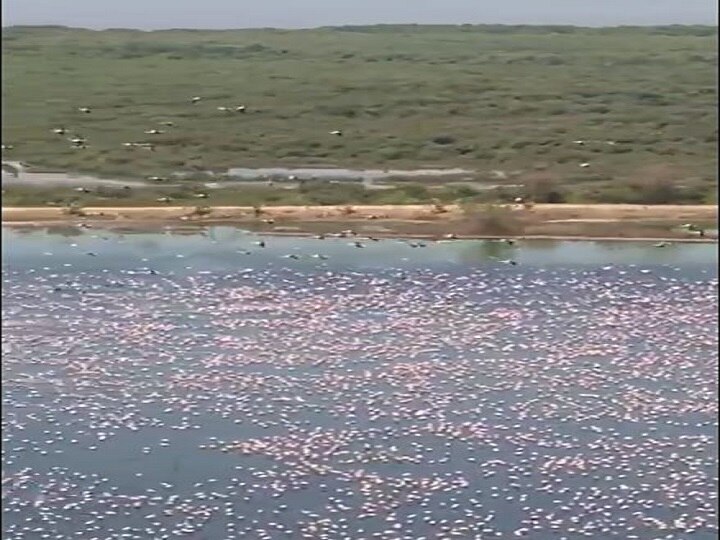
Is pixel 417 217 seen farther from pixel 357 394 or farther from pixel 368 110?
pixel 357 394

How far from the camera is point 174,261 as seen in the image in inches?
753

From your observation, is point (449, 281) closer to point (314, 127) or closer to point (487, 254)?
point (487, 254)

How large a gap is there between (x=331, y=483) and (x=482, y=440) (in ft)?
4.70

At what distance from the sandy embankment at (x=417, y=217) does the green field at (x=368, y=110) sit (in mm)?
782

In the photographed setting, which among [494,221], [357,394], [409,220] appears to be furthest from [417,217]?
[357,394]

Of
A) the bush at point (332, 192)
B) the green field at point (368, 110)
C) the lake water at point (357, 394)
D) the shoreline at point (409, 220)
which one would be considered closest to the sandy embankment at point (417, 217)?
the shoreline at point (409, 220)

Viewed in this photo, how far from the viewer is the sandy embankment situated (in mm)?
21109

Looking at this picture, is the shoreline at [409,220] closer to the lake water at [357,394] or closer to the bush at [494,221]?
the bush at [494,221]

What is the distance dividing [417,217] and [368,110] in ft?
27.1

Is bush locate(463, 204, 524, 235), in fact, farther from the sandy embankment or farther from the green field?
the green field

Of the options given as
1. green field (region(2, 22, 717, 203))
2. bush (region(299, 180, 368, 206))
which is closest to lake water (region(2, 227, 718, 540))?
bush (region(299, 180, 368, 206))

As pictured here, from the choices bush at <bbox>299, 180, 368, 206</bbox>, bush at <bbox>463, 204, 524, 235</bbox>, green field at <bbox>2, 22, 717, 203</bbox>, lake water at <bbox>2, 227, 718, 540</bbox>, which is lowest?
lake water at <bbox>2, 227, 718, 540</bbox>

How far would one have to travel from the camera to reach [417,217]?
22.2 metres

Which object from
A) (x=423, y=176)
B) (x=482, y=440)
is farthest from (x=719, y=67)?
(x=482, y=440)
